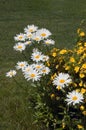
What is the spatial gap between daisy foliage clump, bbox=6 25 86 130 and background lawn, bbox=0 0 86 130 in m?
0.32

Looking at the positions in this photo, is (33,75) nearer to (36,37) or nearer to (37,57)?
(37,57)

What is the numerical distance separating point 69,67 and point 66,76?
46cm

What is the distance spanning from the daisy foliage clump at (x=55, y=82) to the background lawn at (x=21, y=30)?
323 millimetres

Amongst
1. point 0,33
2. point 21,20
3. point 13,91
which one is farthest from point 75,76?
point 21,20

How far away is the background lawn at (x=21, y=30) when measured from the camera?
606 cm

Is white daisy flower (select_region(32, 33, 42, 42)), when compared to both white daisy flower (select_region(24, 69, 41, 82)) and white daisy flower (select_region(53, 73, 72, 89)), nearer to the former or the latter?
white daisy flower (select_region(24, 69, 41, 82))

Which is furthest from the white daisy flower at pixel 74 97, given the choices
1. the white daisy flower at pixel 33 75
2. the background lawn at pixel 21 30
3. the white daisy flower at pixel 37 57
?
the background lawn at pixel 21 30

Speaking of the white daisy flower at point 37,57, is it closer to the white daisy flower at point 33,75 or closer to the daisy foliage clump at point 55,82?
the daisy foliage clump at point 55,82

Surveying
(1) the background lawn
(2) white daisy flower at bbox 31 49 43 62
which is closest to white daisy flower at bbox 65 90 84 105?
(2) white daisy flower at bbox 31 49 43 62

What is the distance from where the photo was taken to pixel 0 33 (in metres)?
13.0

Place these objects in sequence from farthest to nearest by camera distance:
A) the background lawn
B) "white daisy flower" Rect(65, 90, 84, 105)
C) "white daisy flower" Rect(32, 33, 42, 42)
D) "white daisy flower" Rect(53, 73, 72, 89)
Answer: the background lawn, "white daisy flower" Rect(32, 33, 42, 42), "white daisy flower" Rect(53, 73, 72, 89), "white daisy flower" Rect(65, 90, 84, 105)

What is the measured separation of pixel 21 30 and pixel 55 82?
29.5 feet

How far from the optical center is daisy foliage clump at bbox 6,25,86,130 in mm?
5109

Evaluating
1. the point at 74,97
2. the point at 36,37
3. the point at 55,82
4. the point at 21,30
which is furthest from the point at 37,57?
the point at 21,30
